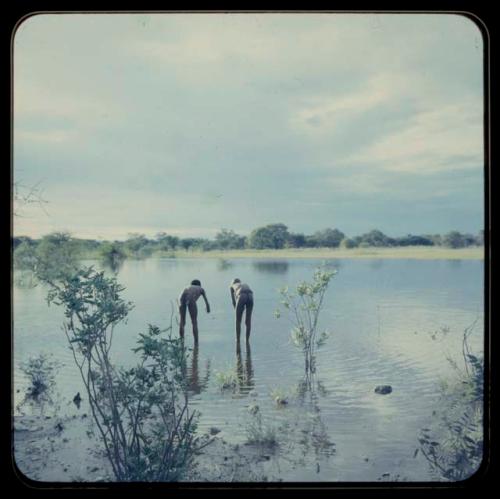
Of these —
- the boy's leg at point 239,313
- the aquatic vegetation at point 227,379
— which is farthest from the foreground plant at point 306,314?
the aquatic vegetation at point 227,379

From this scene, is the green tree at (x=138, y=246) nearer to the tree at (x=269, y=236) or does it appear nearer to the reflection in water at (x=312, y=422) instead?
the tree at (x=269, y=236)

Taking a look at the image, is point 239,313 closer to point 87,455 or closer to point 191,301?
point 191,301

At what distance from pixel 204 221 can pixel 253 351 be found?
48 cm

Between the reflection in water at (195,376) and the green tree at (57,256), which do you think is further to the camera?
the reflection in water at (195,376)

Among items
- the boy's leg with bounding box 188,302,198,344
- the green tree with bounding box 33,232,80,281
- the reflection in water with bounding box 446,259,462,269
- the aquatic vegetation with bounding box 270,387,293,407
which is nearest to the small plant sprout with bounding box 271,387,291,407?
the aquatic vegetation with bounding box 270,387,293,407

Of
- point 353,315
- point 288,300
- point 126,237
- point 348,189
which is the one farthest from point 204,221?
point 353,315

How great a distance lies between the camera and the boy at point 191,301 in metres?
1.61

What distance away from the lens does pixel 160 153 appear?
5.22 ft

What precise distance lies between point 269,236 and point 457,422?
855mm

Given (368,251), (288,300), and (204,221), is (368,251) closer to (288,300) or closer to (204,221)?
(288,300)

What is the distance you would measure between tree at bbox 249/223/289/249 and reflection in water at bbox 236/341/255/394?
346 millimetres

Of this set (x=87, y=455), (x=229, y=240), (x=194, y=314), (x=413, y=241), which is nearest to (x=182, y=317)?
(x=194, y=314)

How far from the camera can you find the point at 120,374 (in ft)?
5.24

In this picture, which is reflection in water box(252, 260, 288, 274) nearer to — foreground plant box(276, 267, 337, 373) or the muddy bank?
foreground plant box(276, 267, 337, 373)
